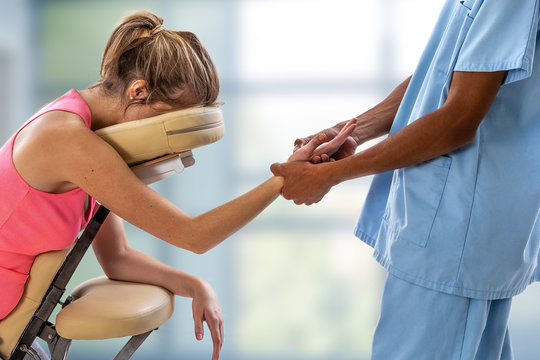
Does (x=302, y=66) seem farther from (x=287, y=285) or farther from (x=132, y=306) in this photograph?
(x=132, y=306)

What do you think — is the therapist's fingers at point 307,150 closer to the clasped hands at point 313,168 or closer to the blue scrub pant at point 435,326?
the clasped hands at point 313,168

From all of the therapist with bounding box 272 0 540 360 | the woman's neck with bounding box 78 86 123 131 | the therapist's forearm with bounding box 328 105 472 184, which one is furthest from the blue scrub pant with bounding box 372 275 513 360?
the woman's neck with bounding box 78 86 123 131

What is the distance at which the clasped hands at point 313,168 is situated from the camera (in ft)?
4.94

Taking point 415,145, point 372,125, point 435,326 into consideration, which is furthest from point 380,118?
point 435,326

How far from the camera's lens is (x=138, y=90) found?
4.43ft

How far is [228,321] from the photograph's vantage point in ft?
12.3

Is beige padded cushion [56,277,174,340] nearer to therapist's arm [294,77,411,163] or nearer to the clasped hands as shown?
the clasped hands

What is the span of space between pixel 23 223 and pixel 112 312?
11.0 inches

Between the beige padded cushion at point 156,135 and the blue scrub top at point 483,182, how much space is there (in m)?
0.50

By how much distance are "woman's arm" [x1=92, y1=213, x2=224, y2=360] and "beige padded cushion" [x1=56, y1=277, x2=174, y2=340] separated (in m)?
0.07

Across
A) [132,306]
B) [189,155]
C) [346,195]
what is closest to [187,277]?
[132,306]

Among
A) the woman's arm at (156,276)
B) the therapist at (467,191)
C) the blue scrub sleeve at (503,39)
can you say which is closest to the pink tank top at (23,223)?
the woman's arm at (156,276)

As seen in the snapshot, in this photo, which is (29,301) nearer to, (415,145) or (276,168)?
(276,168)

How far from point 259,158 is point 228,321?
1048 mm
